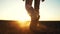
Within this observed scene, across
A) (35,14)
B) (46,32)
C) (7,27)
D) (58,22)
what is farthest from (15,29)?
(35,14)

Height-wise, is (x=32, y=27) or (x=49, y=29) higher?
(x=32, y=27)

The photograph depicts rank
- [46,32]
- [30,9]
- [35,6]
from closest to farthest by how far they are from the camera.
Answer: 1. [30,9]
2. [35,6]
3. [46,32]

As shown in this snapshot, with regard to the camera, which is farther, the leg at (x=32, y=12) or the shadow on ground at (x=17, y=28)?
the shadow on ground at (x=17, y=28)

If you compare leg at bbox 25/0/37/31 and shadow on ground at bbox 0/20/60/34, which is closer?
leg at bbox 25/0/37/31

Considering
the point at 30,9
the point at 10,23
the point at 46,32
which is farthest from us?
the point at 10,23

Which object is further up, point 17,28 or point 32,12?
point 32,12

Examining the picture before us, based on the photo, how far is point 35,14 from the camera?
5.45 metres

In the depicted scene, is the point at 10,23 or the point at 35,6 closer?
the point at 35,6

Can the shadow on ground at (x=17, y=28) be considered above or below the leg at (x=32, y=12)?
below

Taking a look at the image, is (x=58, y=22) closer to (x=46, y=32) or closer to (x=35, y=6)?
(x=46, y=32)

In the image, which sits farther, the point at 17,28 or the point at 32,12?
the point at 17,28

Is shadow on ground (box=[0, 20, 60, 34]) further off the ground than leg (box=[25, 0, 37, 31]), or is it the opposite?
leg (box=[25, 0, 37, 31])

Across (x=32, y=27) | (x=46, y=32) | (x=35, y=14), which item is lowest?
(x=46, y=32)

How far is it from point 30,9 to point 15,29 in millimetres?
3830
